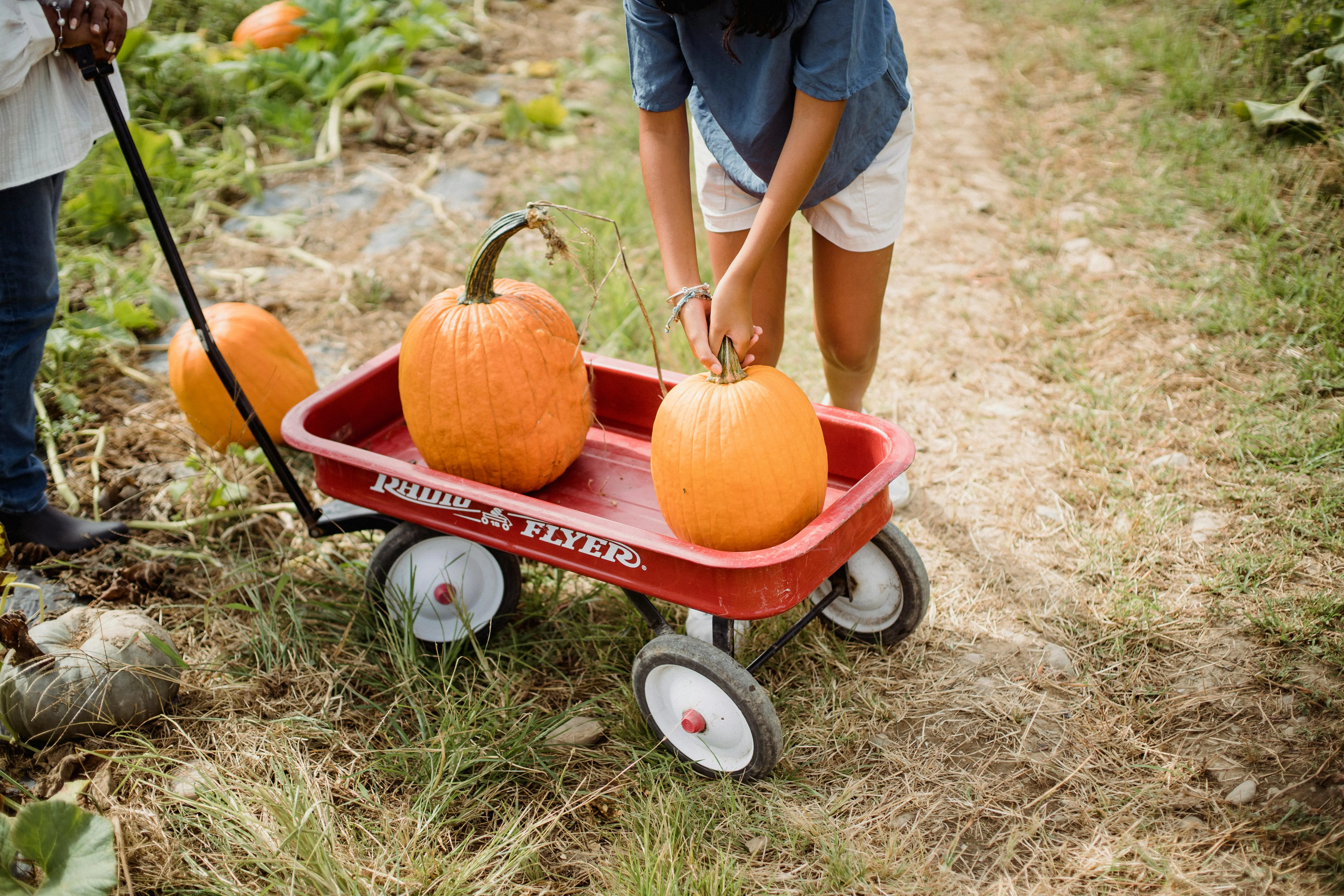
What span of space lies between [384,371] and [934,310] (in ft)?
7.32

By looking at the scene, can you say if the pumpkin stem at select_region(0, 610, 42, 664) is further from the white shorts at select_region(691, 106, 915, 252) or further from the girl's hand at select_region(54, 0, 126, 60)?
the white shorts at select_region(691, 106, 915, 252)

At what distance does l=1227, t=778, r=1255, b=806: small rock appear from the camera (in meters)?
1.98

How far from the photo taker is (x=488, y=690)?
7.54ft

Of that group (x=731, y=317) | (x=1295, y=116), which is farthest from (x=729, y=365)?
(x=1295, y=116)

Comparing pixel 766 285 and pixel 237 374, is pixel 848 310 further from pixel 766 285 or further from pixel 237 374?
pixel 237 374

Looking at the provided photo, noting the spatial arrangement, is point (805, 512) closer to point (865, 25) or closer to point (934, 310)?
point (865, 25)

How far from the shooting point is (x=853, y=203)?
7.67ft

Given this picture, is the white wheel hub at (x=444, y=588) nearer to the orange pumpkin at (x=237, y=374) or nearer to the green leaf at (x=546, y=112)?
the orange pumpkin at (x=237, y=374)

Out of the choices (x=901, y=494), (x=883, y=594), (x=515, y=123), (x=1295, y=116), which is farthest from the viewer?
(x=515, y=123)

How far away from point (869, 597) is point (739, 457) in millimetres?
690

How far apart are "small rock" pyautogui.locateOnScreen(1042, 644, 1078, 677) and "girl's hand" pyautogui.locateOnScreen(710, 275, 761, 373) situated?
1119 millimetres

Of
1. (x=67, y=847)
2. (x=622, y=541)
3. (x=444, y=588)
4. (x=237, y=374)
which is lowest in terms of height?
(x=444, y=588)

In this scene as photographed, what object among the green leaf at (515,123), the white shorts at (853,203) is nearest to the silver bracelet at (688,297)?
the white shorts at (853,203)

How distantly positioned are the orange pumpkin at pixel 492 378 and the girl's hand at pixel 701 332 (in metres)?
0.38
